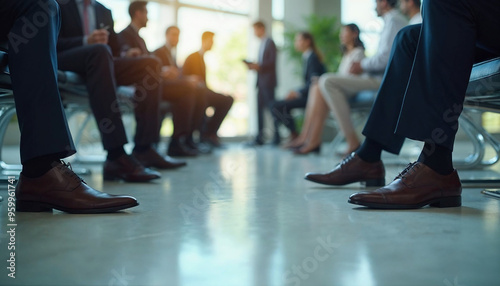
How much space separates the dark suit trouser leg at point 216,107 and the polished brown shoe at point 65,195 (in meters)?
4.15

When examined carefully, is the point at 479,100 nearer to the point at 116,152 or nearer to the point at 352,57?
the point at 116,152

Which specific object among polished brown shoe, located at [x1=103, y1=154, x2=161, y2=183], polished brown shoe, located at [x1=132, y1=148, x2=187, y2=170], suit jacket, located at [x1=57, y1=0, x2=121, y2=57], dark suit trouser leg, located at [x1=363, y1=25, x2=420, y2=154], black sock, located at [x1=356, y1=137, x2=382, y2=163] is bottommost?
polished brown shoe, located at [x1=132, y1=148, x2=187, y2=170]

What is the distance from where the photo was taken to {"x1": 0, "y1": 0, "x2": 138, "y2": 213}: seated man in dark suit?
1.30 metres

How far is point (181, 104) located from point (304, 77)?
6.51 ft

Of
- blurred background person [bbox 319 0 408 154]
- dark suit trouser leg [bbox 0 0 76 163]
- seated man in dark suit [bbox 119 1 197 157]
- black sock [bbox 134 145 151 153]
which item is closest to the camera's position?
dark suit trouser leg [bbox 0 0 76 163]

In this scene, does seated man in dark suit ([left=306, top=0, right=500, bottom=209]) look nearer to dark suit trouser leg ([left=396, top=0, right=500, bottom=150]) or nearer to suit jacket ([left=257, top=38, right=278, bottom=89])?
dark suit trouser leg ([left=396, top=0, right=500, bottom=150])

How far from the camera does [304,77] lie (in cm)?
562

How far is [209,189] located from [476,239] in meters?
1.15

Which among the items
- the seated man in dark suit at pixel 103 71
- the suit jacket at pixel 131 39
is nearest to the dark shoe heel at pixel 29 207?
the seated man in dark suit at pixel 103 71

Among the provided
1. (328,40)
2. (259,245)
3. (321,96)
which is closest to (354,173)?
(259,245)

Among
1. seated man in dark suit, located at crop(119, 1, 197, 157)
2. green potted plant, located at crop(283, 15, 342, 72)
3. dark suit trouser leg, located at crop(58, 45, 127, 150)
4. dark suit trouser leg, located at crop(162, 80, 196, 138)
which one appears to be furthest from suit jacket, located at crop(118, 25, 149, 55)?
green potted plant, located at crop(283, 15, 342, 72)

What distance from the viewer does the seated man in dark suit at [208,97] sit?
5.43 m

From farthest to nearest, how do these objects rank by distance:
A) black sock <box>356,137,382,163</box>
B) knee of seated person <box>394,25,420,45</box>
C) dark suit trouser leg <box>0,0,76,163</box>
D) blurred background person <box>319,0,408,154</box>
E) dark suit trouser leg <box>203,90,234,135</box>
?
dark suit trouser leg <box>203,90,234,135</box> → blurred background person <box>319,0,408,154</box> → black sock <box>356,137,382,163</box> → knee of seated person <box>394,25,420,45</box> → dark suit trouser leg <box>0,0,76,163</box>

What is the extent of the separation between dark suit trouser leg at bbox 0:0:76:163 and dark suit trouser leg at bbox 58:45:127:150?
0.75 metres
